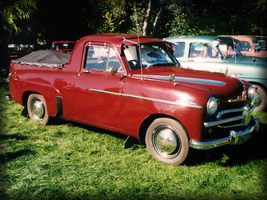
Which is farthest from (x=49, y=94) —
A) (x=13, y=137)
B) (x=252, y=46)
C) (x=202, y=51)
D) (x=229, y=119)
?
(x=252, y=46)

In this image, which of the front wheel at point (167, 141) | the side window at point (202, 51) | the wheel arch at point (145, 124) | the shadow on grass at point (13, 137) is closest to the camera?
the front wheel at point (167, 141)

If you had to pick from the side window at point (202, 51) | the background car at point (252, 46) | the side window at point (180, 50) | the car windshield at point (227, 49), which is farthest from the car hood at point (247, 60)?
the background car at point (252, 46)

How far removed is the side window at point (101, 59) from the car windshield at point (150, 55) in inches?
8.8

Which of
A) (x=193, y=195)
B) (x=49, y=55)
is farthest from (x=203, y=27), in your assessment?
(x=193, y=195)

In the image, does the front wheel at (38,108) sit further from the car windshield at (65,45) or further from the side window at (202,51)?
the car windshield at (65,45)

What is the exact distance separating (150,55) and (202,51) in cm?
323

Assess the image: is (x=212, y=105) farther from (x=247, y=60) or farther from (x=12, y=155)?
(x=247, y=60)

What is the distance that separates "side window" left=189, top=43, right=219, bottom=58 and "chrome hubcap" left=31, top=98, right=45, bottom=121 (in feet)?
14.3

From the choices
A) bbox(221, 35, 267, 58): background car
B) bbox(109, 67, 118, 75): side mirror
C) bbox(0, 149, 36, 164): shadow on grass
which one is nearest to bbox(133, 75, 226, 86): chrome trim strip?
bbox(109, 67, 118, 75): side mirror

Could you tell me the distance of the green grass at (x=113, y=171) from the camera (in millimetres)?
3100

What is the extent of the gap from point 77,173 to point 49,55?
3099 millimetres

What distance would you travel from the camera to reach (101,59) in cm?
441

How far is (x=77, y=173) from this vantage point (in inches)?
140

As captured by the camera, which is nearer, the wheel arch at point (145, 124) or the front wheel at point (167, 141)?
the front wheel at point (167, 141)
